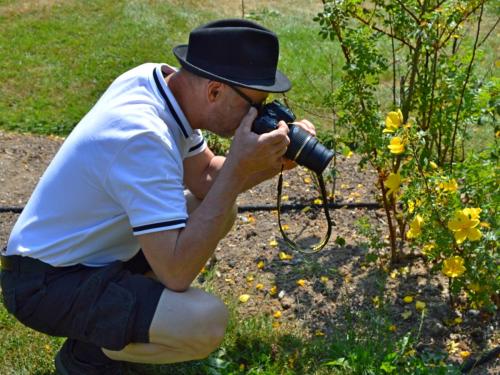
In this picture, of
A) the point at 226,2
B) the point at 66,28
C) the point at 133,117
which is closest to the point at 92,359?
the point at 133,117

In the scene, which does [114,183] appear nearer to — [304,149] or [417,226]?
[304,149]

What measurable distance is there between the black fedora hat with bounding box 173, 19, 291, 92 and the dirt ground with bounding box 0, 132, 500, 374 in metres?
1.08

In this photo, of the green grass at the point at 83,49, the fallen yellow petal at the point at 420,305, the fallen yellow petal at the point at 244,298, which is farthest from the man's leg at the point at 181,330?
the green grass at the point at 83,49

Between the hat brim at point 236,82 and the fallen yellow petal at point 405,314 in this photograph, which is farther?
the fallen yellow petal at point 405,314

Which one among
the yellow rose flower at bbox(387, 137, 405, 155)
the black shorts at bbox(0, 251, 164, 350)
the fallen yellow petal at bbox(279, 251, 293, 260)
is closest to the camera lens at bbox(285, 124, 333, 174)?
the yellow rose flower at bbox(387, 137, 405, 155)

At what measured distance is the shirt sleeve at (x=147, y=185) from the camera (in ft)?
7.14

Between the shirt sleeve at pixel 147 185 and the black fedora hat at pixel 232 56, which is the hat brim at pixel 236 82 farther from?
the shirt sleeve at pixel 147 185

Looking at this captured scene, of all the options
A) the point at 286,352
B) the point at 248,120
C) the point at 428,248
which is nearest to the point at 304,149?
the point at 248,120

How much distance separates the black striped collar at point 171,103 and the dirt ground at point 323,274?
97 cm

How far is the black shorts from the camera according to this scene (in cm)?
237

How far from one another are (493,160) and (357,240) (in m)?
1.04

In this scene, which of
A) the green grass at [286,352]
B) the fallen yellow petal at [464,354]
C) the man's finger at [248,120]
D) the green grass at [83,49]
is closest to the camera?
the man's finger at [248,120]

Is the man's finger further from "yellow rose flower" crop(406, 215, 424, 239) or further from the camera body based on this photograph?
"yellow rose flower" crop(406, 215, 424, 239)

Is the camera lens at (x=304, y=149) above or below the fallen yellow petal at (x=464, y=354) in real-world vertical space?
above
